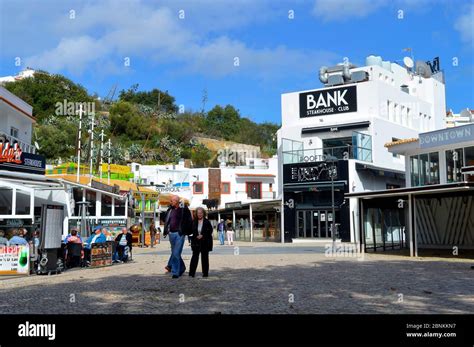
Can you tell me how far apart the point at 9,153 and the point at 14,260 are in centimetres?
990

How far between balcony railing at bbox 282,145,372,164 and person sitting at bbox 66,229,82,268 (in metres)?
23.5

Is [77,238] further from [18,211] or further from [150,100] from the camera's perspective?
[150,100]

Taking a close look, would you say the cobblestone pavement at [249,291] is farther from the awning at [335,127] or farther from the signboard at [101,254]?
the awning at [335,127]

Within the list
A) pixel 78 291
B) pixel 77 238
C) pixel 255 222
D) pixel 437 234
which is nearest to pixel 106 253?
pixel 77 238

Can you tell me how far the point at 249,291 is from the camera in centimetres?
1018

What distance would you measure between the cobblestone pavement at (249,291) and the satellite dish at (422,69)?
40.9 meters

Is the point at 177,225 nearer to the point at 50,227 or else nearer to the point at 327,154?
the point at 50,227

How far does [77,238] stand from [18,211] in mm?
9501

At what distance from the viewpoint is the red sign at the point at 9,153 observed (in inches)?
873

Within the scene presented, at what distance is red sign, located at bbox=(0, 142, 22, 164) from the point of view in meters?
22.2

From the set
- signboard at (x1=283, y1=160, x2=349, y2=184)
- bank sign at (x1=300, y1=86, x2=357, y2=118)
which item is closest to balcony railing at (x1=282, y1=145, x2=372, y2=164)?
signboard at (x1=283, y1=160, x2=349, y2=184)

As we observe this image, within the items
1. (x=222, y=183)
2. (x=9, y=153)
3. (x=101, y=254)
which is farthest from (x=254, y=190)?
(x=101, y=254)

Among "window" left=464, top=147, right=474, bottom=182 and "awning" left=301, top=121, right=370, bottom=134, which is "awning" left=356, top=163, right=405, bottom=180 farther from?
"window" left=464, top=147, right=474, bottom=182

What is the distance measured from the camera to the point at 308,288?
35.1 ft
